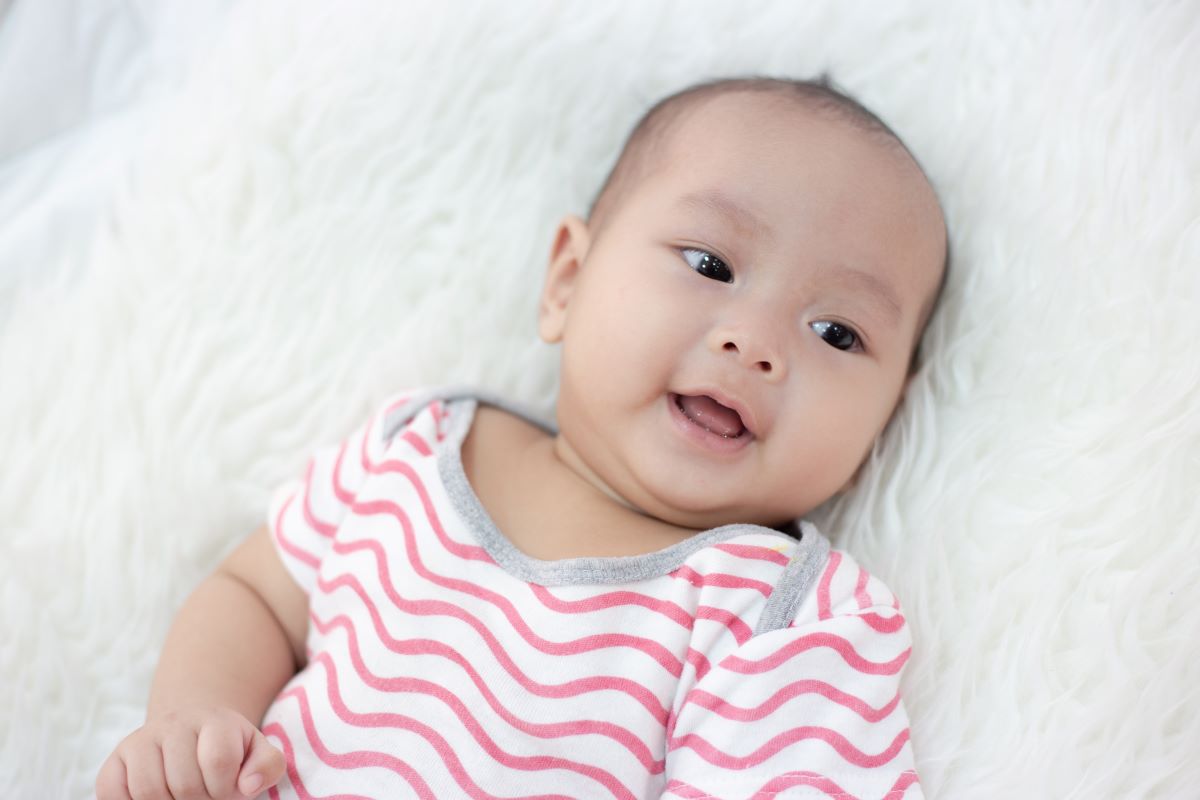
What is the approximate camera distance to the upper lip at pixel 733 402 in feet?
4.30

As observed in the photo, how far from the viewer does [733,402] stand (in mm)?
1313

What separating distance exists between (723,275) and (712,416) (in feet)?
0.54

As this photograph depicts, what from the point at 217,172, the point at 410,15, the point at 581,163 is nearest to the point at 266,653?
the point at 217,172

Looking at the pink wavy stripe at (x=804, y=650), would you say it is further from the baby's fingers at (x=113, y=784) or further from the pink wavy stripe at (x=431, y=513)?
the baby's fingers at (x=113, y=784)

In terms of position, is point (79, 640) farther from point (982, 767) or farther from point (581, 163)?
point (982, 767)

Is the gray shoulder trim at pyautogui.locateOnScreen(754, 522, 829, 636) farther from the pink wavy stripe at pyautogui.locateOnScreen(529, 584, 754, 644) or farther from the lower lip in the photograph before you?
the lower lip

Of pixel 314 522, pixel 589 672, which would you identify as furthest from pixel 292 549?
pixel 589 672

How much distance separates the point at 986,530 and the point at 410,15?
107 centimetres

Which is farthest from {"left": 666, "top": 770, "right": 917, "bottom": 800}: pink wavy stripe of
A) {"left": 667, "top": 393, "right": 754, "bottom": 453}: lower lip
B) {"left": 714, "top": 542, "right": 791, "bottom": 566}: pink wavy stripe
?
{"left": 667, "top": 393, "right": 754, "bottom": 453}: lower lip

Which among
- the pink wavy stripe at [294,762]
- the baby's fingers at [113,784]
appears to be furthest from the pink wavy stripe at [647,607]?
the baby's fingers at [113,784]

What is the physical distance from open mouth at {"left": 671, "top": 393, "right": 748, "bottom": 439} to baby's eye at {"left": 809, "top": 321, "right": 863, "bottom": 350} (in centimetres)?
14

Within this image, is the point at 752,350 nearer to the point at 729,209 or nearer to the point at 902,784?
the point at 729,209

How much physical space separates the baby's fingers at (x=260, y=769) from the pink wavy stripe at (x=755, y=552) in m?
0.52

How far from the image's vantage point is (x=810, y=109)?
144cm
